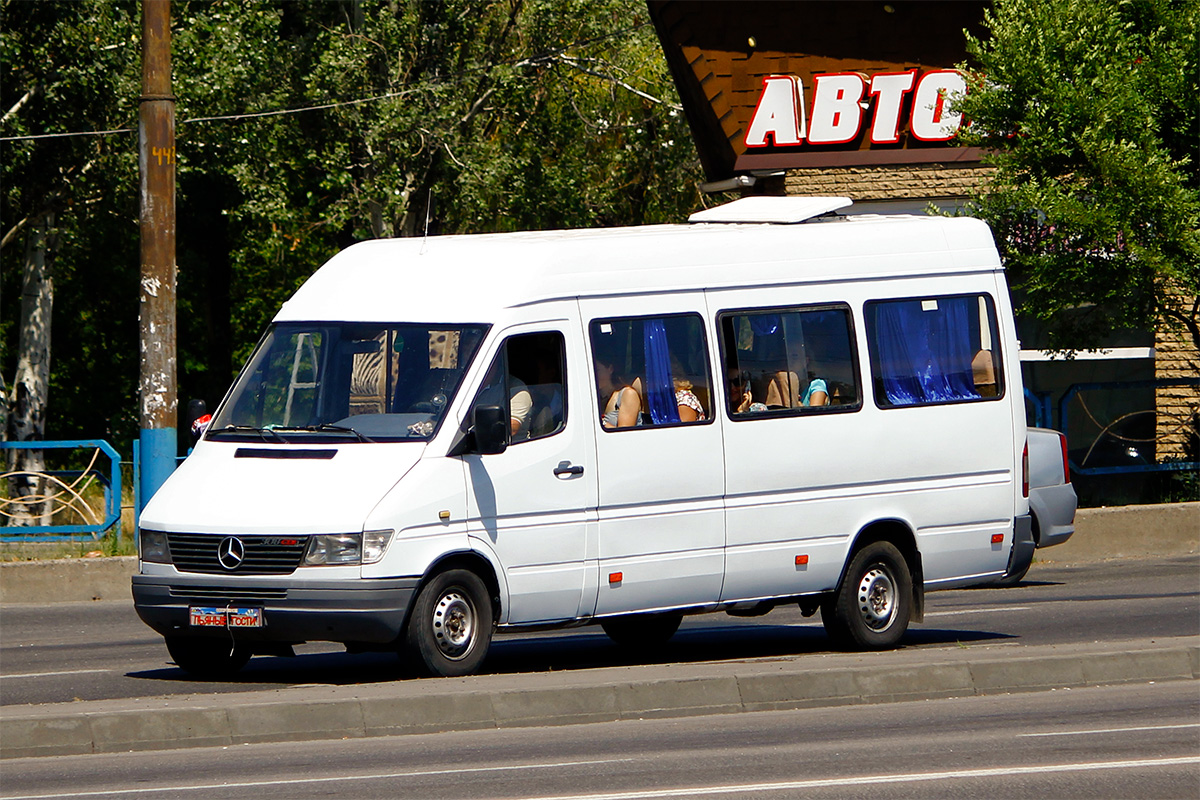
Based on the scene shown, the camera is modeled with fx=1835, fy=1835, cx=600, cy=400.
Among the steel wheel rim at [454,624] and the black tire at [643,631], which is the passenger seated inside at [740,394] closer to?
the black tire at [643,631]

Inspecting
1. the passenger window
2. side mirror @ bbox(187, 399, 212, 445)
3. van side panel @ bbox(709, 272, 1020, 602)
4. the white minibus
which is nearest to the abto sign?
the white minibus

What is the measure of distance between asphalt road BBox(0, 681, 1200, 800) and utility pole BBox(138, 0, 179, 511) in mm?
9397

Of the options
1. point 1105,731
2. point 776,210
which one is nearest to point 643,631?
point 776,210

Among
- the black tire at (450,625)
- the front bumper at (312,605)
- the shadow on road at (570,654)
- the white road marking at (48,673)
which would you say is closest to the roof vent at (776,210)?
the shadow on road at (570,654)

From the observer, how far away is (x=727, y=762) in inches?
313

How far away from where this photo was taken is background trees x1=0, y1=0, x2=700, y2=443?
24.3 metres

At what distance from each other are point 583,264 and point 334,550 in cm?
235

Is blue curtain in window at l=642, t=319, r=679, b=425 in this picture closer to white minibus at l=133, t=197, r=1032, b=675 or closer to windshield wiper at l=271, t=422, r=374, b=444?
white minibus at l=133, t=197, r=1032, b=675

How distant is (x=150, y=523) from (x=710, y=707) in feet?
11.1

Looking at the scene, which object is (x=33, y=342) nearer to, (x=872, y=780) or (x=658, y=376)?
(x=658, y=376)

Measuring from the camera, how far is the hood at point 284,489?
32.5ft

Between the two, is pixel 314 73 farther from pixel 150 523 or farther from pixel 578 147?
pixel 150 523

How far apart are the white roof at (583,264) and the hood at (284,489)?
1.01m

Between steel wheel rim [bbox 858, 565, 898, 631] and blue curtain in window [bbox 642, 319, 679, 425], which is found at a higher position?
blue curtain in window [bbox 642, 319, 679, 425]
